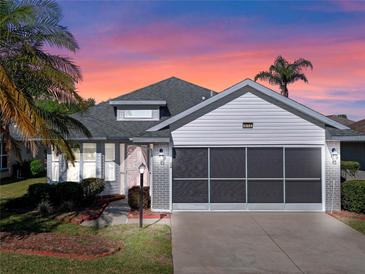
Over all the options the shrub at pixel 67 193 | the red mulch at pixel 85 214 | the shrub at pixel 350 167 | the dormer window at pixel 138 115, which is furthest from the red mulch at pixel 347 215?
the dormer window at pixel 138 115

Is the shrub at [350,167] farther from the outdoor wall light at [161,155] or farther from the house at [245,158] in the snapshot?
the outdoor wall light at [161,155]

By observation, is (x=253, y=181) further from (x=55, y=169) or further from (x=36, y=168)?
(x=36, y=168)

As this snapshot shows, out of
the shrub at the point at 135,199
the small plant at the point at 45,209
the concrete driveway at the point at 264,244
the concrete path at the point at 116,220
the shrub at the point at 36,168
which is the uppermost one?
the shrub at the point at 36,168

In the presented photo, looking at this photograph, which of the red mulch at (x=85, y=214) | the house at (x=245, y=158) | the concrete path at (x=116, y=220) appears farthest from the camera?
the house at (x=245, y=158)

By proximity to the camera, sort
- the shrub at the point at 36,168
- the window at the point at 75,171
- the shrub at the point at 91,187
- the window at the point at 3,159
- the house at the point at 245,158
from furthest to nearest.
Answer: the shrub at the point at 36,168
the window at the point at 3,159
the window at the point at 75,171
the shrub at the point at 91,187
the house at the point at 245,158

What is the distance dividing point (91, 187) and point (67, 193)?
4.29 ft

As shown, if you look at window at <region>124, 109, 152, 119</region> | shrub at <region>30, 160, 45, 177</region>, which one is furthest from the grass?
shrub at <region>30, 160, 45, 177</region>

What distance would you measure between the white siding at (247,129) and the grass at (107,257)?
4.17 metres

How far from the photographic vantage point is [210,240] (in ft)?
38.5

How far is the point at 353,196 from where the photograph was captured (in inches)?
607

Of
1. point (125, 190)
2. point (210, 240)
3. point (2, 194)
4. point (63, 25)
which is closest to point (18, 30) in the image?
point (63, 25)

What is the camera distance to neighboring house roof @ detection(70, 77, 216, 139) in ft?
63.6

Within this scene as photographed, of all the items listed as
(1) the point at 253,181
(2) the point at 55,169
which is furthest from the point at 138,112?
(1) the point at 253,181

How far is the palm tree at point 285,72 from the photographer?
1646 inches
